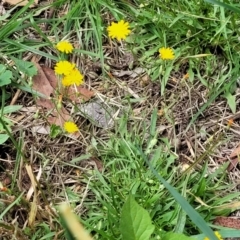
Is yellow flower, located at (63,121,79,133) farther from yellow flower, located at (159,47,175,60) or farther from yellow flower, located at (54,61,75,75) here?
yellow flower, located at (159,47,175,60)

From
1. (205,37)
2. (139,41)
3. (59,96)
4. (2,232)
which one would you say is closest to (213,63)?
(205,37)

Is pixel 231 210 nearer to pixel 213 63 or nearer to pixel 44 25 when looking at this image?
pixel 213 63

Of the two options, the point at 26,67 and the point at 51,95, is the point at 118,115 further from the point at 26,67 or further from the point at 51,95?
the point at 26,67

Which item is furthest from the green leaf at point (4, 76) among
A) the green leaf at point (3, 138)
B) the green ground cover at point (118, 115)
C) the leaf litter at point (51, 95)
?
the green leaf at point (3, 138)

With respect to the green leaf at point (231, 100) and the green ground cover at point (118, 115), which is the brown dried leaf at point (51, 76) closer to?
the green ground cover at point (118, 115)

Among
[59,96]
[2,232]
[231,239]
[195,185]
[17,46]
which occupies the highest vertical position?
[17,46]

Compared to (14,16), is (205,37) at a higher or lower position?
lower
